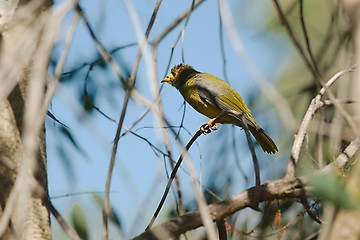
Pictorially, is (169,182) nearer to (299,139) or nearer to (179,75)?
(299,139)

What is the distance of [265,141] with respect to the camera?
388 cm

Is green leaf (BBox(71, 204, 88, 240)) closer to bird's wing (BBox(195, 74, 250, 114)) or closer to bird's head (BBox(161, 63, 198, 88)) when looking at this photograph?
bird's wing (BBox(195, 74, 250, 114))

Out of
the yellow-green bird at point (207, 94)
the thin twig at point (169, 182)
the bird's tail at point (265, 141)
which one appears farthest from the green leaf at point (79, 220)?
the yellow-green bird at point (207, 94)

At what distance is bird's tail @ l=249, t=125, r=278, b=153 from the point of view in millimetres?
3810

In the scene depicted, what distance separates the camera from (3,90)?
4.17ft

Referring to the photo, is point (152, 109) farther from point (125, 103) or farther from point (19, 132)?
point (19, 132)

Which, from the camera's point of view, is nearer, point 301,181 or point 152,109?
point 152,109

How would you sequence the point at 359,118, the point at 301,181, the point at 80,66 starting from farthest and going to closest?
the point at 80,66
the point at 301,181
the point at 359,118

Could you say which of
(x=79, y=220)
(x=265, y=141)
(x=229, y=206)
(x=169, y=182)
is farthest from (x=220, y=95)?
(x=229, y=206)

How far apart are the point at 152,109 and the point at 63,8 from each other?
384 millimetres

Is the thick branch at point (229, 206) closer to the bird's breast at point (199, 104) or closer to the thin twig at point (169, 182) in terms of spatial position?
the thin twig at point (169, 182)

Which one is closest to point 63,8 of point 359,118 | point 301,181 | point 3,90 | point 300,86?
point 3,90

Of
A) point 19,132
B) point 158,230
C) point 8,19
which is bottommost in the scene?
point 158,230

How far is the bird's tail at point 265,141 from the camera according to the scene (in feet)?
12.5
